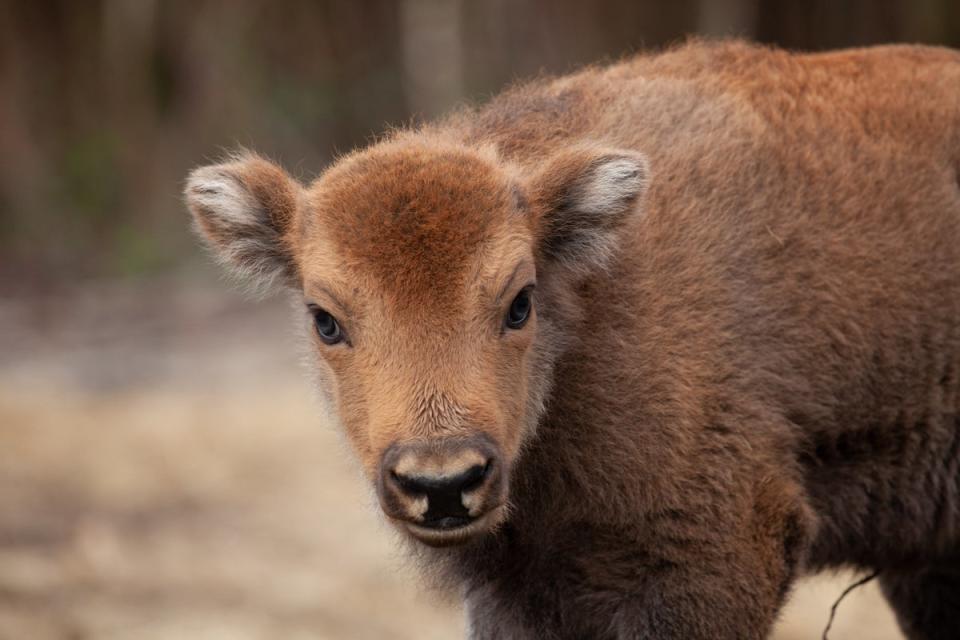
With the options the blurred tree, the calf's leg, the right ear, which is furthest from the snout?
the blurred tree

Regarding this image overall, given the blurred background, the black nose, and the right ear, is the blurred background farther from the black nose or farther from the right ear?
the black nose

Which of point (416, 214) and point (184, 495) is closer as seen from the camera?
point (416, 214)

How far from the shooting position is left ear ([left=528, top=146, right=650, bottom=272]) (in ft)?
21.7

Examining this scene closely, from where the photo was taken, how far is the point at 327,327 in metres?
6.51

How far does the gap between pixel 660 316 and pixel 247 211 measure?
2.02 m

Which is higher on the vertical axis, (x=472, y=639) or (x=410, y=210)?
(x=410, y=210)

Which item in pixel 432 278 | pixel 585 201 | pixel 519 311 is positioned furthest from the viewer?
pixel 585 201

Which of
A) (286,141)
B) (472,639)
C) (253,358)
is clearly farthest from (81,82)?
(472,639)

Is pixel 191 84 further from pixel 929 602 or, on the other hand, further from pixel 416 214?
pixel 416 214

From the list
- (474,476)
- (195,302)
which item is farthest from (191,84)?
(474,476)

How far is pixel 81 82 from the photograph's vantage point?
73.1ft

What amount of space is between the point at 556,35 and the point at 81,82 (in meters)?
7.54

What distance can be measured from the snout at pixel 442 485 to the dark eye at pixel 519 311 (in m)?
0.72

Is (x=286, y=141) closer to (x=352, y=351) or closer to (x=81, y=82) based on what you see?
(x=81, y=82)
